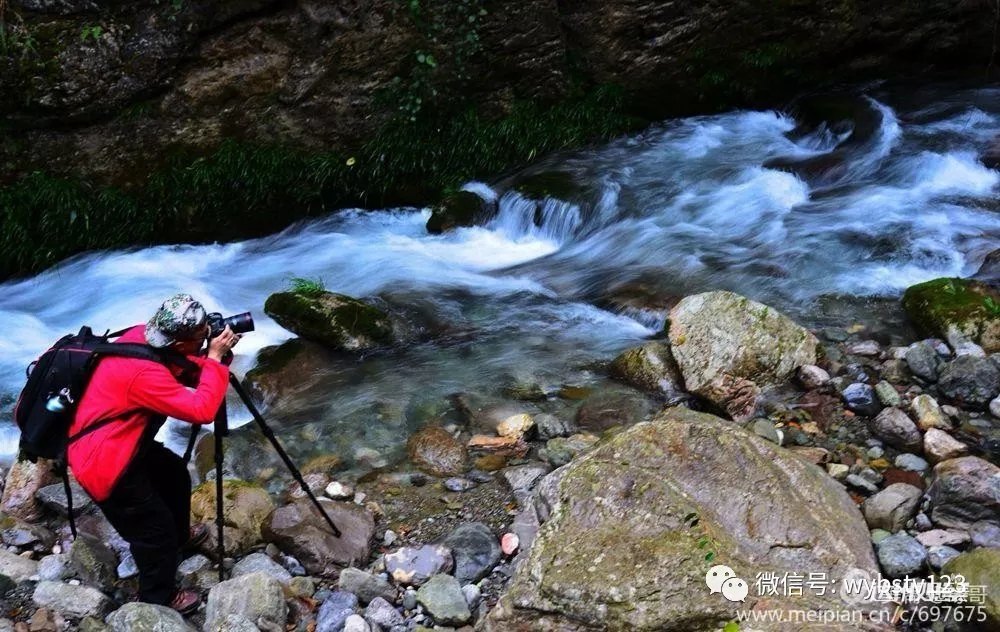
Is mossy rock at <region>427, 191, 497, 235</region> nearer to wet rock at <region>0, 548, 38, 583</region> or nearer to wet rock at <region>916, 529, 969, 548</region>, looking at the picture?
wet rock at <region>0, 548, 38, 583</region>

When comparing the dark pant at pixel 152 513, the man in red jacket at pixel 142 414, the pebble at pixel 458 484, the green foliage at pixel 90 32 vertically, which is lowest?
the pebble at pixel 458 484

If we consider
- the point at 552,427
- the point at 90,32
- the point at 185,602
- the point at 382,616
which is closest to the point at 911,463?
the point at 552,427

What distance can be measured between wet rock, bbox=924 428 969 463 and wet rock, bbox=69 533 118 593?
479 centimetres

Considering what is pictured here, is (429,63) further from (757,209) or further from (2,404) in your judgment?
(2,404)

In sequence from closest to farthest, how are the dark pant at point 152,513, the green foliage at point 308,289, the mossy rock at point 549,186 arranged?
1. the dark pant at point 152,513
2. the green foliage at point 308,289
3. the mossy rock at point 549,186

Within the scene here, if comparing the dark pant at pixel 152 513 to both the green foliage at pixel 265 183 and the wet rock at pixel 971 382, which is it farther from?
the green foliage at pixel 265 183

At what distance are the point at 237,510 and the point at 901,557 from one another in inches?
140

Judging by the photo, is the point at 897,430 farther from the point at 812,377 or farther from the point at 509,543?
the point at 509,543

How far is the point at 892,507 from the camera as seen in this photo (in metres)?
4.42

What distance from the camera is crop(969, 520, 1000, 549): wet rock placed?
410 cm

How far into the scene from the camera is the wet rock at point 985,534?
410 centimetres

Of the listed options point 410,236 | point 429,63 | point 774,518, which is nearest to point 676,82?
point 429,63

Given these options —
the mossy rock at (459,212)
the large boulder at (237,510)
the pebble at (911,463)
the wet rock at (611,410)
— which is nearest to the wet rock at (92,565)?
the large boulder at (237,510)

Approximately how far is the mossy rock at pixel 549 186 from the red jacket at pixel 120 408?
6616 millimetres
